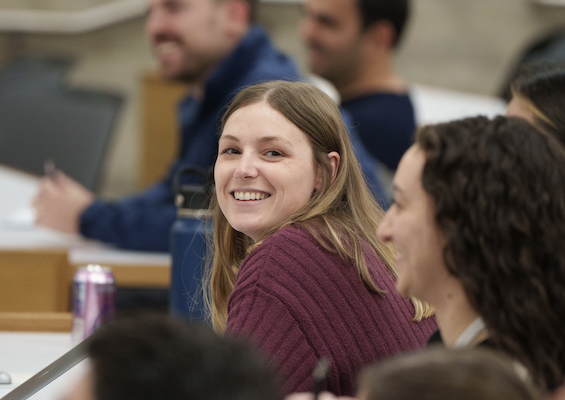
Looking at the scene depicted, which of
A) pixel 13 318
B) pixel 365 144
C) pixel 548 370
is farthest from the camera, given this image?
pixel 365 144

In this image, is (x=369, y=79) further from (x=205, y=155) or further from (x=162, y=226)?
→ (x=162, y=226)

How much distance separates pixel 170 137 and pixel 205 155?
255 cm

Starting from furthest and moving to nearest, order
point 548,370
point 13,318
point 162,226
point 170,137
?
point 170,137
point 162,226
point 13,318
point 548,370

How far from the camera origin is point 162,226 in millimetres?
2398

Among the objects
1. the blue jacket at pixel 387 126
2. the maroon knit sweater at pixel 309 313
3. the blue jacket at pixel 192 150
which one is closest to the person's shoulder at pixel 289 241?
the maroon knit sweater at pixel 309 313

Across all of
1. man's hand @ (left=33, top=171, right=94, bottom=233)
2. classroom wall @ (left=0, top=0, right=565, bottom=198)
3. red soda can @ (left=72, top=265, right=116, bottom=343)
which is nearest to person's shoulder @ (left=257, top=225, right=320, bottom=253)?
red soda can @ (left=72, top=265, right=116, bottom=343)

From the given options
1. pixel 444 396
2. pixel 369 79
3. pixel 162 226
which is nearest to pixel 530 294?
pixel 444 396

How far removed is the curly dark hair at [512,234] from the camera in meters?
0.85

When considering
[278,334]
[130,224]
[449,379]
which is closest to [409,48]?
[130,224]

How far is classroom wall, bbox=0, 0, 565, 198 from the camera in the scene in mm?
5504

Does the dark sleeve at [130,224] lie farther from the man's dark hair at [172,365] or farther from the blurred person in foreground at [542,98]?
the man's dark hair at [172,365]

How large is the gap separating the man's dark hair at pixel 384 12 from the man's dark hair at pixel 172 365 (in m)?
2.76

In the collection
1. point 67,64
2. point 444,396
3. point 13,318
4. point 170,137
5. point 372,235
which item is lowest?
point 170,137

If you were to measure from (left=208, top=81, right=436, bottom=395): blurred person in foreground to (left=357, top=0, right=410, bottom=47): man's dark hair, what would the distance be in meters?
1.87
